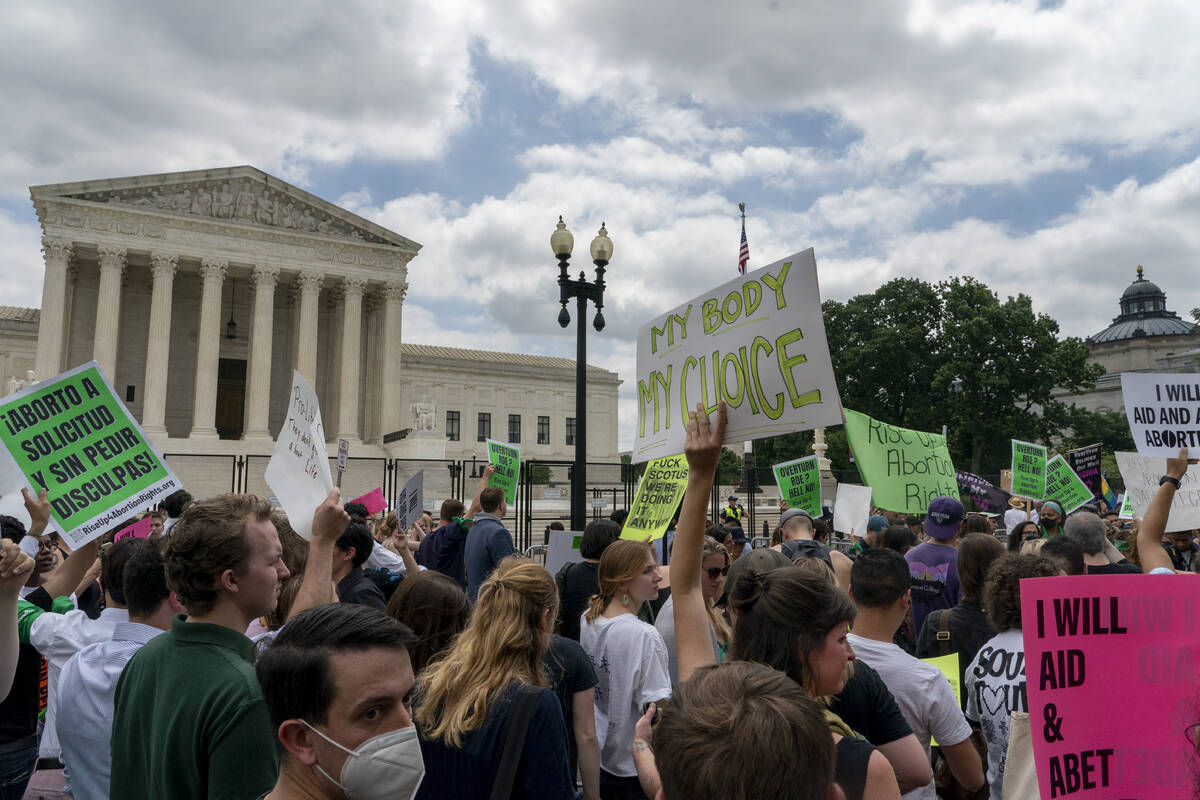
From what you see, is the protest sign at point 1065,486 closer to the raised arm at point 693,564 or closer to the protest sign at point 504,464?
the protest sign at point 504,464

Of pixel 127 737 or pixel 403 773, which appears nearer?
pixel 403 773

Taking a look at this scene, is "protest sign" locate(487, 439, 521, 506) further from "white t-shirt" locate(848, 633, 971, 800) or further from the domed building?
the domed building

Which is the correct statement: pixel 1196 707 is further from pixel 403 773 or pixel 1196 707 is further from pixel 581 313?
pixel 581 313

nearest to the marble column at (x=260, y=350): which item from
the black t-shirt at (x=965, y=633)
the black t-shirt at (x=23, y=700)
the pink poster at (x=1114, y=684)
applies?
the black t-shirt at (x=23, y=700)

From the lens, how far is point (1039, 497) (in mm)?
12508

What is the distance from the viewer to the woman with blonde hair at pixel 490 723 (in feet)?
8.30

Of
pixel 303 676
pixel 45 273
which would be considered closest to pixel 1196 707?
pixel 303 676

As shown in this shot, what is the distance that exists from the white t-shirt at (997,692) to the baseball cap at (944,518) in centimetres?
291

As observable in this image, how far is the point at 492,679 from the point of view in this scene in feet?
8.87

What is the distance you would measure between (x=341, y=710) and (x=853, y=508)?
8.62 metres

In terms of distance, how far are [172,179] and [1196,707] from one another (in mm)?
46761

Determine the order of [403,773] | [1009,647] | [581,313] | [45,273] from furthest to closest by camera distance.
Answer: [45,273] < [581,313] < [1009,647] < [403,773]

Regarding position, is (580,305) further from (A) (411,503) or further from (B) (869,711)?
(B) (869,711)

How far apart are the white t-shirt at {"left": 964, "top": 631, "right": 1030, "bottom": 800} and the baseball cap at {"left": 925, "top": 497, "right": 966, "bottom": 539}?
2911 millimetres
